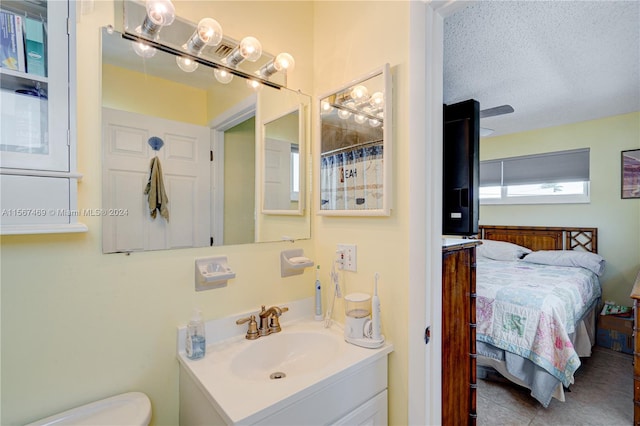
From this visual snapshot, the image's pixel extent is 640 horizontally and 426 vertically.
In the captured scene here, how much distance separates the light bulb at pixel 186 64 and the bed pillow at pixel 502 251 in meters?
3.91

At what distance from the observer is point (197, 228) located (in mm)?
1169

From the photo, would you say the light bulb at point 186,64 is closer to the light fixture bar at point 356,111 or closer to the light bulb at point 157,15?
the light bulb at point 157,15

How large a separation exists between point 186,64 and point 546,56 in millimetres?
2396

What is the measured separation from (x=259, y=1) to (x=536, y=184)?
4141 mm

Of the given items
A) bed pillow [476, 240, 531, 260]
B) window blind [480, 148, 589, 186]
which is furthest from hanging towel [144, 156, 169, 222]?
window blind [480, 148, 589, 186]

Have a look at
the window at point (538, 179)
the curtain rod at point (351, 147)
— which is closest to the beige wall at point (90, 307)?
the curtain rod at point (351, 147)

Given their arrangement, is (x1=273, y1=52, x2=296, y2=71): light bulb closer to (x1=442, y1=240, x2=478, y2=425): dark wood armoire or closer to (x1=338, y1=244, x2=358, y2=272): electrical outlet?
(x1=338, y1=244, x2=358, y2=272): electrical outlet

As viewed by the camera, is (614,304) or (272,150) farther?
(614,304)

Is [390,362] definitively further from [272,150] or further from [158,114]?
[158,114]

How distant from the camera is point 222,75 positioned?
4.06 ft

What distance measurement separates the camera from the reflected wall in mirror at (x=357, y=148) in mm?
1164

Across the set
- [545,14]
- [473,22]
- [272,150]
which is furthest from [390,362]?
[545,14]

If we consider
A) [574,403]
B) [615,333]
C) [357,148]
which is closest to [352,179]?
[357,148]

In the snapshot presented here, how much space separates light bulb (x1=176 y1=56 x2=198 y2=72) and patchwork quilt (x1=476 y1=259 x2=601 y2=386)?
2.48 meters
